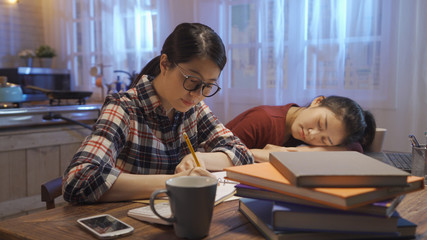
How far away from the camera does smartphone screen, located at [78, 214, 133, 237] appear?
659mm

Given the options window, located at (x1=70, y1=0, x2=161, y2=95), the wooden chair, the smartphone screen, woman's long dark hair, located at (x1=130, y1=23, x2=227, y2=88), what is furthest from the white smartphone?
window, located at (x1=70, y1=0, x2=161, y2=95)

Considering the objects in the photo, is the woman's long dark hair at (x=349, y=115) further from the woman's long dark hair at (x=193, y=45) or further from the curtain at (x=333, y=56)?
the curtain at (x=333, y=56)

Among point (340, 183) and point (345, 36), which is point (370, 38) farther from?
point (340, 183)

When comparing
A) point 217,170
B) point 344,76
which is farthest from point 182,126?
point 344,76

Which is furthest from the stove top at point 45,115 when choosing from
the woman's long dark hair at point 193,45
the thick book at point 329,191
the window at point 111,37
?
the thick book at point 329,191

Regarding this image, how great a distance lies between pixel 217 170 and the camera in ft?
4.06

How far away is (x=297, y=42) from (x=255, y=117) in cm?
97

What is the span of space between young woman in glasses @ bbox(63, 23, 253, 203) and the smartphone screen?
0.23 metres

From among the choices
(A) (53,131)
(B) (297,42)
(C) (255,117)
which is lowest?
(A) (53,131)

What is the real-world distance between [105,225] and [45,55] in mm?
4000

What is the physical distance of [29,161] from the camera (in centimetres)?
265

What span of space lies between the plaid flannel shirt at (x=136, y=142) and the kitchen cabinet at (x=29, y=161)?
1.63m

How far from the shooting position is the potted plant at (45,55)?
4.23 m

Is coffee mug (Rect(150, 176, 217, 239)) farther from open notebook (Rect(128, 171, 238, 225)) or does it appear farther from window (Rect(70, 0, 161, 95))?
window (Rect(70, 0, 161, 95))
